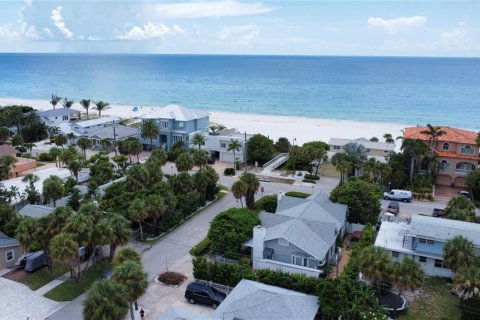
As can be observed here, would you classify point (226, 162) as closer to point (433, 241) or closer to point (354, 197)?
point (354, 197)

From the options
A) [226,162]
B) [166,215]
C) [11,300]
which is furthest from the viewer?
[226,162]

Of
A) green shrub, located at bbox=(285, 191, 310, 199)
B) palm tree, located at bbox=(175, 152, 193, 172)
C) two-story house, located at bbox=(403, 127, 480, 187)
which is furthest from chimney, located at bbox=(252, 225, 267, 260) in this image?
two-story house, located at bbox=(403, 127, 480, 187)

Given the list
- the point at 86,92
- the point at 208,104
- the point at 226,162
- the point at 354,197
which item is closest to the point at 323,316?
the point at 354,197

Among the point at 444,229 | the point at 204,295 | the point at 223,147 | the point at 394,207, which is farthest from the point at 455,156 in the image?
the point at 204,295

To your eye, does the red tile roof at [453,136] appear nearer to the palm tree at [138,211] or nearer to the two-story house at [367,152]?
the two-story house at [367,152]

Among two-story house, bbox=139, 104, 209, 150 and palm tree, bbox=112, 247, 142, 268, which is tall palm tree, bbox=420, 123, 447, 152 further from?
palm tree, bbox=112, 247, 142, 268
